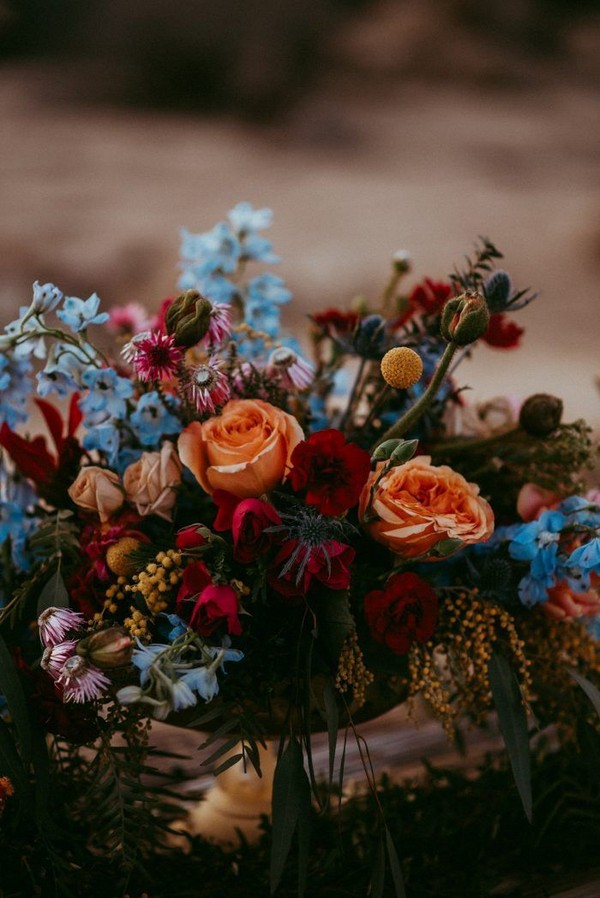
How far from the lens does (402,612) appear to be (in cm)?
46

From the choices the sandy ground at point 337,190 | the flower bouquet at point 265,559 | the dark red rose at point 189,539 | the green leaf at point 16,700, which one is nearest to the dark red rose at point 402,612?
the flower bouquet at point 265,559

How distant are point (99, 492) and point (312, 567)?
156 mm

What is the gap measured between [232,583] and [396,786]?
0.35m

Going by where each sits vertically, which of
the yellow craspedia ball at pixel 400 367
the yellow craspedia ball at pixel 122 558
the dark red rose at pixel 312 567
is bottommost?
the dark red rose at pixel 312 567

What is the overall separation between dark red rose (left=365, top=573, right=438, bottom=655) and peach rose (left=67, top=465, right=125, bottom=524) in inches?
6.8

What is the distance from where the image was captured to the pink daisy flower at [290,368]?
54cm

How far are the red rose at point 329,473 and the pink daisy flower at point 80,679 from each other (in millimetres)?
143

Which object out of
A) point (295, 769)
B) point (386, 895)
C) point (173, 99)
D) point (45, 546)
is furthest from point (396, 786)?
point (173, 99)

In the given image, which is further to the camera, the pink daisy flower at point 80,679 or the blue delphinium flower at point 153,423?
the blue delphinium flower at point 153,423

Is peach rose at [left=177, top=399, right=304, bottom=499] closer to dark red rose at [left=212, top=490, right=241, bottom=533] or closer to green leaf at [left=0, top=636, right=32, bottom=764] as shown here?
dark red rose at [left=212, top=490, right=241, bottom=533]

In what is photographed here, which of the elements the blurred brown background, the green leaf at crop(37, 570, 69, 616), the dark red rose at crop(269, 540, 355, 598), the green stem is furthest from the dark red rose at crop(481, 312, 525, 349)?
the blurred brown background

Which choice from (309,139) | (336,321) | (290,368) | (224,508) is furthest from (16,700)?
(309,139)

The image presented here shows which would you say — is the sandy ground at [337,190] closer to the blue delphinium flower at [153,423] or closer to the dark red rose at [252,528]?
the blue delphinium flower at [153,423]

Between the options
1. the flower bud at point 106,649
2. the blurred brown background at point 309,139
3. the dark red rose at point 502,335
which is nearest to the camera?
the flower bud at point 106,649
